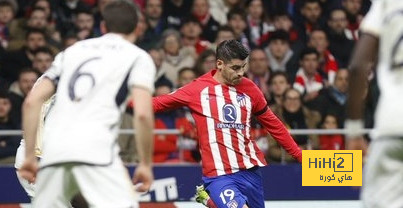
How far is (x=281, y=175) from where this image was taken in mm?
13070

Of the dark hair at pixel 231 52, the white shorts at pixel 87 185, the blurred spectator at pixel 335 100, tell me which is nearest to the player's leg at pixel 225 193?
the dark hair at pixel 231 52

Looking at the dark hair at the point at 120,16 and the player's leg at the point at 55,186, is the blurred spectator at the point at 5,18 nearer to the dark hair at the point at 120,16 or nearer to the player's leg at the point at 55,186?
the dark hair at the point at 120,16

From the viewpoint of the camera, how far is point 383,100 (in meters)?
6.24

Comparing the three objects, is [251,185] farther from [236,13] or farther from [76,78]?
[236,13]

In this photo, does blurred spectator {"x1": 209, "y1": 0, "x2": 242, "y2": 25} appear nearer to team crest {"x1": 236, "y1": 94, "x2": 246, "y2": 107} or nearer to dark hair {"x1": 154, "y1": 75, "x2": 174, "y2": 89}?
dark hair {"x1": 154, "y1": 75, "x2": 174, "y2": 89}

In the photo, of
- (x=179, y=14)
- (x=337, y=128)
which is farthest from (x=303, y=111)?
(x=179, y=14)

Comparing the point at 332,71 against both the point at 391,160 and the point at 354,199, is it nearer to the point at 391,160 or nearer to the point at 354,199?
the point at 354,199

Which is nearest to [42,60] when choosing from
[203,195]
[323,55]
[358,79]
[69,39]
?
[69,39]

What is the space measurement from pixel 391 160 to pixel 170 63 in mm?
8745

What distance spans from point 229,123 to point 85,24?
5908mm

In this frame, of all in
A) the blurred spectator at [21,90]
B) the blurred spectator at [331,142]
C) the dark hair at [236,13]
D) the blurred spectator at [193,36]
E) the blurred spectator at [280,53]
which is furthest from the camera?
the dark hair at [236,13]

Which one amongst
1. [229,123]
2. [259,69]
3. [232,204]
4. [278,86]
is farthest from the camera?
[259,69]

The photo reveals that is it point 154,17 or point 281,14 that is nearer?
point 154,17

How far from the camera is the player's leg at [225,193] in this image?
9477 millimetres
